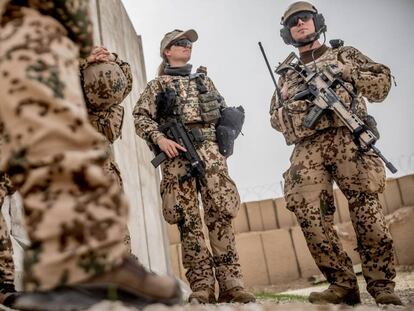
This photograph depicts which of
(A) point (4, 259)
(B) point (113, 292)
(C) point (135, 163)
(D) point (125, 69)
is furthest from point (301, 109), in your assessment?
(C) point (135, 163)

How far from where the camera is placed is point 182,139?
2.97m

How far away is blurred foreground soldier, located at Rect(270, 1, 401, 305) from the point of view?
252 cm

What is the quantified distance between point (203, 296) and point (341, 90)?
1691 millimetres

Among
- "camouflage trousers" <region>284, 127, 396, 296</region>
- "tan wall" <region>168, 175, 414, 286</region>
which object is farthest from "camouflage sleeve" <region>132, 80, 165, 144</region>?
"tan wall" <region>168, 175, 414, 286</region>

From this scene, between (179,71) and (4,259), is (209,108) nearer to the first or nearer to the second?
(179,71)

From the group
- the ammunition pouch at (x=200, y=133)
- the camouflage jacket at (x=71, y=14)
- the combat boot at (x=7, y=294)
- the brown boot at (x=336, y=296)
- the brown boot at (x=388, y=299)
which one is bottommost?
the brown boot at (x=388, y=299)

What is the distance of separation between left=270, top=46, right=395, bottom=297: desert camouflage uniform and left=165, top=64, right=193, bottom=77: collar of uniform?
0.87 m

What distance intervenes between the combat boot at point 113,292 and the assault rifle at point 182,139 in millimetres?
1961

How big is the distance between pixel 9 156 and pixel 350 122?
2288 millimetres

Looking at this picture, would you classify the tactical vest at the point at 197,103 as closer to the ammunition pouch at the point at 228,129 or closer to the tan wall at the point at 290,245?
→ the ammunition pouch at the point at 228,129

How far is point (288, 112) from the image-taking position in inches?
116

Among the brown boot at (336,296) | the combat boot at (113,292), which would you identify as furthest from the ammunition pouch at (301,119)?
the combat boot at (113,292)

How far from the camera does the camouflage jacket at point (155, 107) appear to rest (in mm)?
3039

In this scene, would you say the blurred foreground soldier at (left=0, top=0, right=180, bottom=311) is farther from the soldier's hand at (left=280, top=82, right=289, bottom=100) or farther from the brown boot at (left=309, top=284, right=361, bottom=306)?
the soldier's hand at (left=280, top=82, right=289, bottom=100)
